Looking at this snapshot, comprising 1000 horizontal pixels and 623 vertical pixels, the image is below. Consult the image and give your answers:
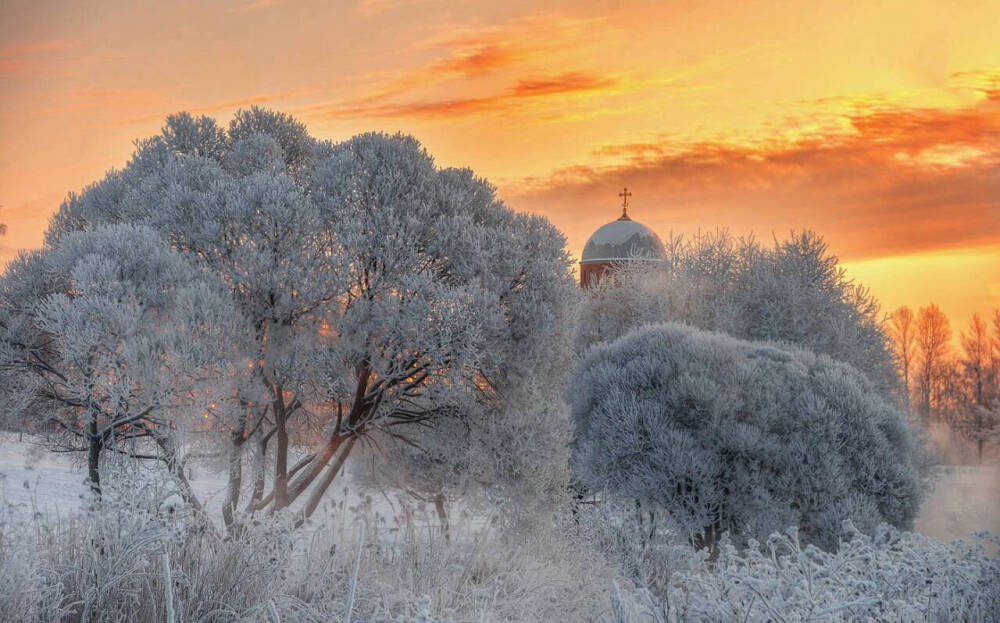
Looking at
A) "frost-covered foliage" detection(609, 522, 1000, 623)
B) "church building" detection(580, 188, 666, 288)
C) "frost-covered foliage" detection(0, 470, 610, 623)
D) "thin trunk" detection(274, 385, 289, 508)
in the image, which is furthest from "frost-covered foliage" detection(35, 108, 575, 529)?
"church building" detection(580, 188, 666, 288)

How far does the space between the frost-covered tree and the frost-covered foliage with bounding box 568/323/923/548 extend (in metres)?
6.02

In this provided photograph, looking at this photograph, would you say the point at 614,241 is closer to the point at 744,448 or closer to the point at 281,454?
the point at 744,448

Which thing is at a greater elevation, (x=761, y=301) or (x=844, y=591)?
(x=761, y=301)

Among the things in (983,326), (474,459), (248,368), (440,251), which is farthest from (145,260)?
(983,326)

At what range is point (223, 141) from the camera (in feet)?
50.1

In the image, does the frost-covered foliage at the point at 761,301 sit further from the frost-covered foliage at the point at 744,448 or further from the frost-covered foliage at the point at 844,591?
the frost-covered foliage at the point at 844,591

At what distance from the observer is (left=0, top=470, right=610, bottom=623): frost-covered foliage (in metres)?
5.49

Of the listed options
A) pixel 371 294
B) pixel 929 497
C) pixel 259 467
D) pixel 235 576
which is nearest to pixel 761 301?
pixel 929 497

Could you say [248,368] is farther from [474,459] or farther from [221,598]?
[221,598]

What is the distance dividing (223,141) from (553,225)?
648 centimetres

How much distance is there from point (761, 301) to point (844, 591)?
47.4ft

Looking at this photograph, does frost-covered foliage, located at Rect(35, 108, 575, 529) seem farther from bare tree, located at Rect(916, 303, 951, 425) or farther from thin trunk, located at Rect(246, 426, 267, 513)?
bare tree, located at Rect(916, 303, 951, 425)

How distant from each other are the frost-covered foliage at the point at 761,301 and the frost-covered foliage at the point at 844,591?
11.5 m

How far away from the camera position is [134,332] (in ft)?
35.6
